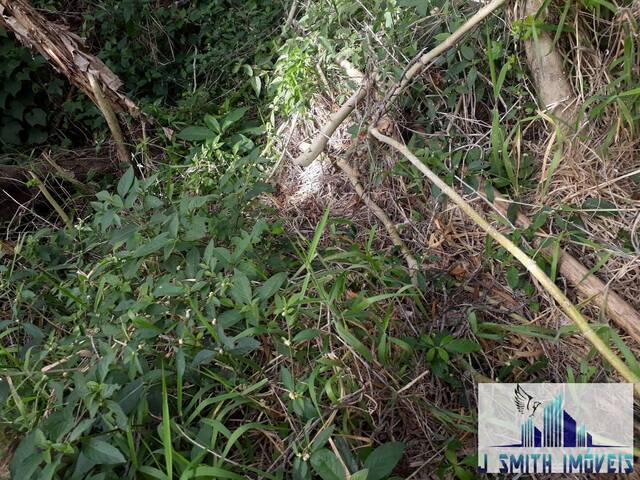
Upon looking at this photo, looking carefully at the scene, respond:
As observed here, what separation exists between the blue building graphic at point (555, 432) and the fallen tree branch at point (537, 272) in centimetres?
19

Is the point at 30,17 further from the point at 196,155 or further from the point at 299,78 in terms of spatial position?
the point at 299,78

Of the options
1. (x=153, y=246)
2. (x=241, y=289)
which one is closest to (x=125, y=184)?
(x=153, y=246)

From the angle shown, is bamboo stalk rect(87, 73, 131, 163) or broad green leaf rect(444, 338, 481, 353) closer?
broad green leaf rect(444, 338, 481, 353)

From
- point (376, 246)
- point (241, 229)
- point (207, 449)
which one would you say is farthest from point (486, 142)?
point (207, 449)

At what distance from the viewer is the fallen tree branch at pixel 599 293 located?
1.88m

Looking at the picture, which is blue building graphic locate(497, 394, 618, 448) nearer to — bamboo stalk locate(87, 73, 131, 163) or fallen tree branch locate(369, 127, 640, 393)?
fallen tree branch locate(369, 127, 640, 393)

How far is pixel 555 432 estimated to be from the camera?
1731 millimetres

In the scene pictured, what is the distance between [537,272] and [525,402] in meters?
0.39

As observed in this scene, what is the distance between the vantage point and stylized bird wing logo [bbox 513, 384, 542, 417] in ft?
5.88

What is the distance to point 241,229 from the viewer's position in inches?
87.4

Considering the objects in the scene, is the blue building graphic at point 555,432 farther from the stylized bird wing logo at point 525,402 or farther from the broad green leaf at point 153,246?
the broad green leaf at point 153,246

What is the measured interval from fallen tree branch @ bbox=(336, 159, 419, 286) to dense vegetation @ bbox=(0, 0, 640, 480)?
30 mm

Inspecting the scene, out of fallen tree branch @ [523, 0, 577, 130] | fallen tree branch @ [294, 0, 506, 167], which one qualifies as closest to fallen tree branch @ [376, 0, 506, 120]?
fallen tree branch @ [294, 0, 506, 167]

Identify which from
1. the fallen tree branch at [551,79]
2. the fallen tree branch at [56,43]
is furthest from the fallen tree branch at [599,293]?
the fallen tree branch at [56,43]
